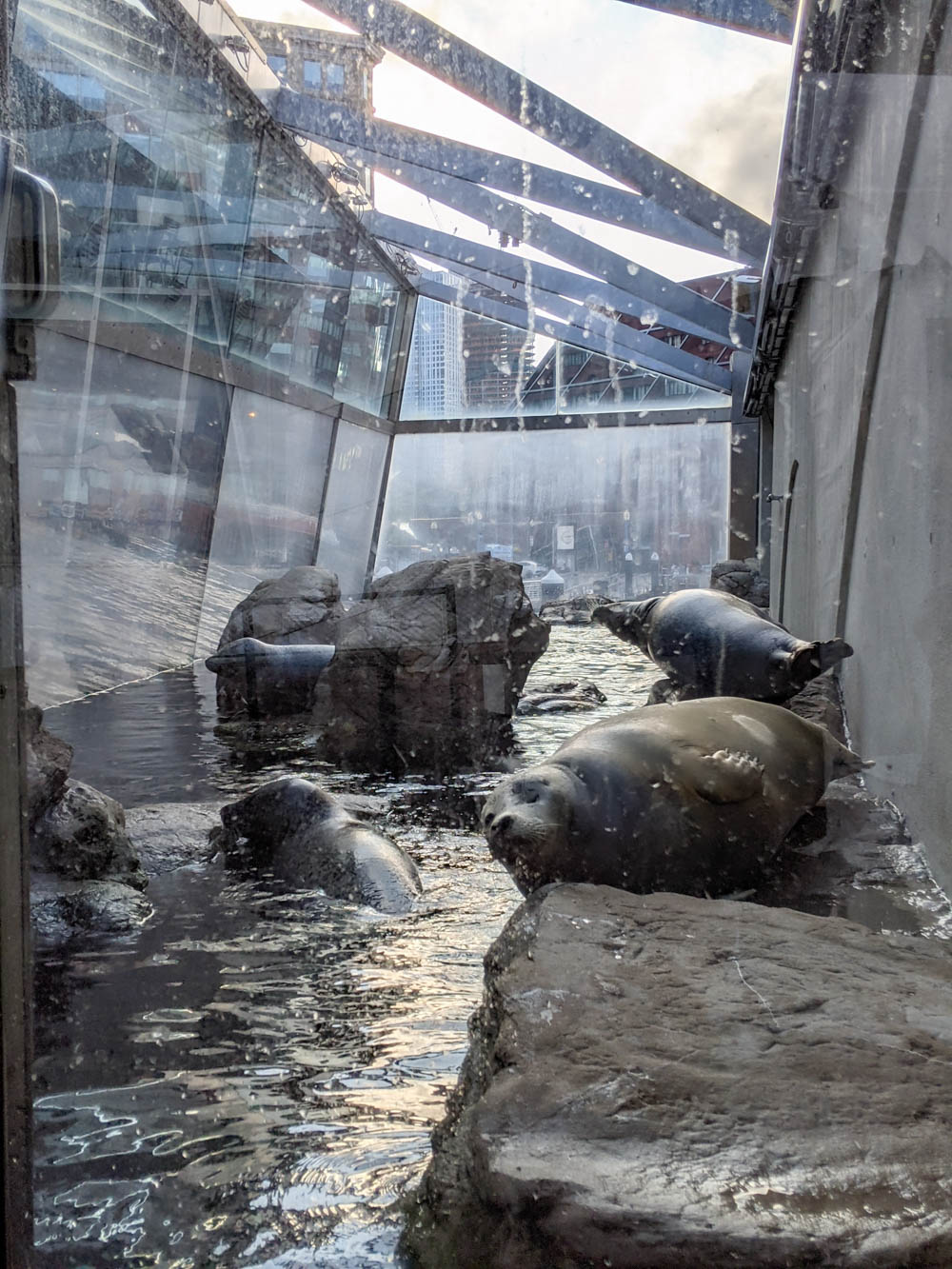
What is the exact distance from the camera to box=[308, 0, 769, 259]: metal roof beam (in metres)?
2.74

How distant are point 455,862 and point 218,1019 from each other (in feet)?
3.38

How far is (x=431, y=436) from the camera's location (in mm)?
6562

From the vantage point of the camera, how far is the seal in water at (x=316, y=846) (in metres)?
2.24


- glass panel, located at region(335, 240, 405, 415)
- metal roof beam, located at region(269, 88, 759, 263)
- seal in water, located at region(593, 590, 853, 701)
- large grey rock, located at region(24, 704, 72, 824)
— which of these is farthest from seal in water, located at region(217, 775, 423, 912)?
glass panel, located at region(335, 240, 405, 415)

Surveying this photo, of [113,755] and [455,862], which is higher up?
[113,755]

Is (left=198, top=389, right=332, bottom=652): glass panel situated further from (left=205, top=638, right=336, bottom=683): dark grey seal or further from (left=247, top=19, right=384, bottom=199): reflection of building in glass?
(left=247, top=19, right=384, bottom=199): reflection of building in glass

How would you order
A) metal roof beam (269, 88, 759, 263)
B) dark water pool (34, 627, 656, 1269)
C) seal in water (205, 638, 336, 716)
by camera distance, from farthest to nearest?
seal in water (205, 638, 336, 716) < metal roof beam (269, 88, 759, 263) < dark water pool (34, 627, 656, 1269)

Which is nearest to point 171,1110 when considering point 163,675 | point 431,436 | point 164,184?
point 163,675

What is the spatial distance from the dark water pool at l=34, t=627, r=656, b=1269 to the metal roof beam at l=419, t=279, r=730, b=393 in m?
5.74

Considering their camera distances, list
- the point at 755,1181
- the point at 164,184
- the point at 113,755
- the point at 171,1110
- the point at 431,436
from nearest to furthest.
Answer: the point at 755,1181 < the point at 171,1110 < the point at 113,755 < the point at 164,184 < the point at 431,436

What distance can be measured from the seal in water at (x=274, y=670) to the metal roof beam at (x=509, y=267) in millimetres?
3808

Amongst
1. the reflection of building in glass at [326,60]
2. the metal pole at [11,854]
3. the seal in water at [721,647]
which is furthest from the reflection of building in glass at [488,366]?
the metal pole at [11,854]

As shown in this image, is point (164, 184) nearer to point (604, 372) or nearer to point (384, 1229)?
point (384, 1229)

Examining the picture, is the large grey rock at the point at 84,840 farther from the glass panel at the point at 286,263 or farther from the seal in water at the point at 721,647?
the glass panel at the point at 286,263
